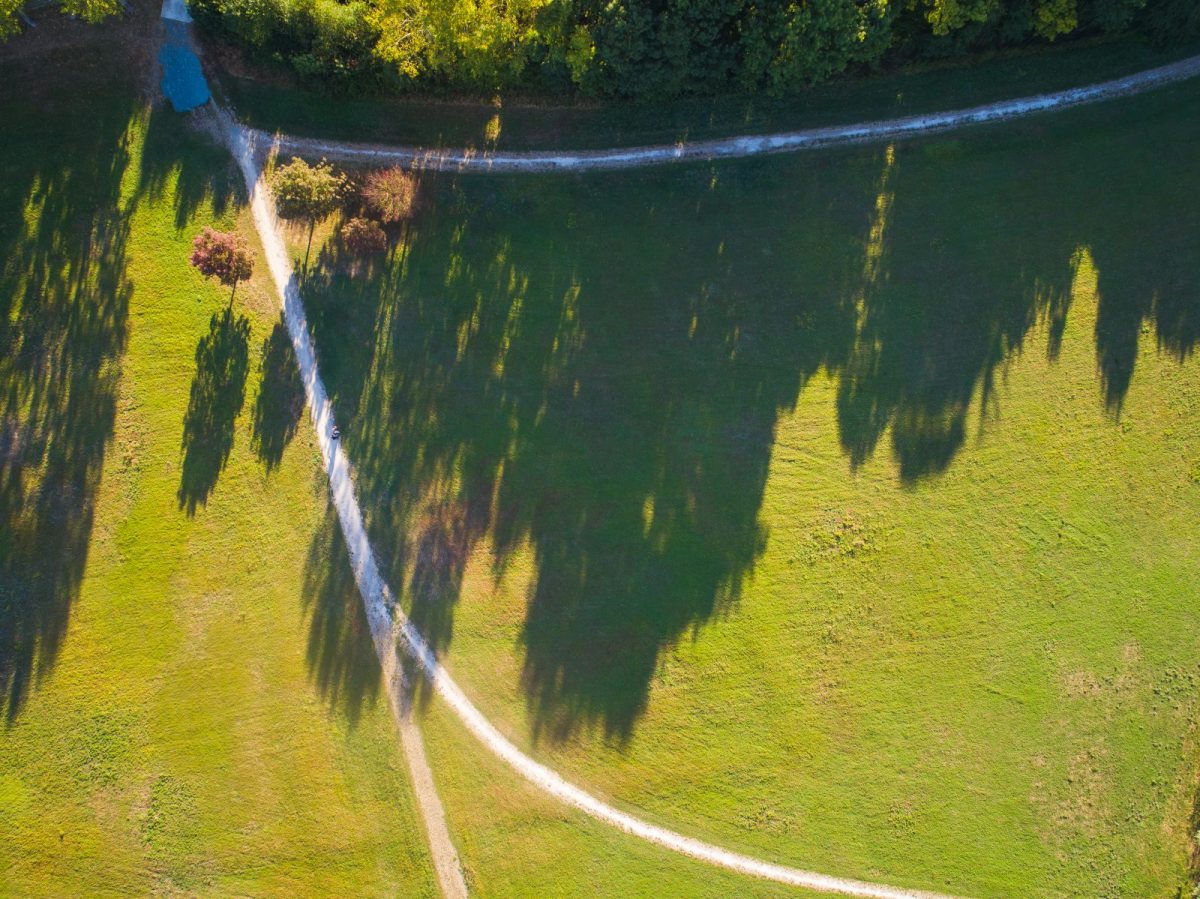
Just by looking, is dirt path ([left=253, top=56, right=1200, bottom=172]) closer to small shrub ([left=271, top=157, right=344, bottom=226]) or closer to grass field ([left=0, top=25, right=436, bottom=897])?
small shrub ([left=271, top=157, right=344, bottom=226])

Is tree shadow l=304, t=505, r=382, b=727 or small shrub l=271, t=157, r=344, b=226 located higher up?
small shrub l=271, t=157, r=344, b=226

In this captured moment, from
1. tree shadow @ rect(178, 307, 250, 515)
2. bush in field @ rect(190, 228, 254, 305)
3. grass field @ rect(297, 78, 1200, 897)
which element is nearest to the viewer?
bush in field @ rect(190, 228, 254, 305)

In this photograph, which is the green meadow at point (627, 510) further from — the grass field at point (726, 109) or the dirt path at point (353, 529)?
the dirt path at point (353, 529)

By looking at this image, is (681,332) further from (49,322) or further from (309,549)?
(49,322)

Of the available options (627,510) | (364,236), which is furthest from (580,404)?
(364,236)

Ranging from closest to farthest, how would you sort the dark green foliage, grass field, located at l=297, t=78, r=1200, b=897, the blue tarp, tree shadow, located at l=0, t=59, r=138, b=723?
the dark green foliage
tree shadow, located at l=0, t=59, r=138, b=723
grass field, located at l=297, t=78, r=1200, b=897
the blue tarp

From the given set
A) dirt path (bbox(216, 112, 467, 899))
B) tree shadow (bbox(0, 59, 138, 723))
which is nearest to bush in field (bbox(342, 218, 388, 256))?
dirt path (bbox(216, 112, 467, 899))
